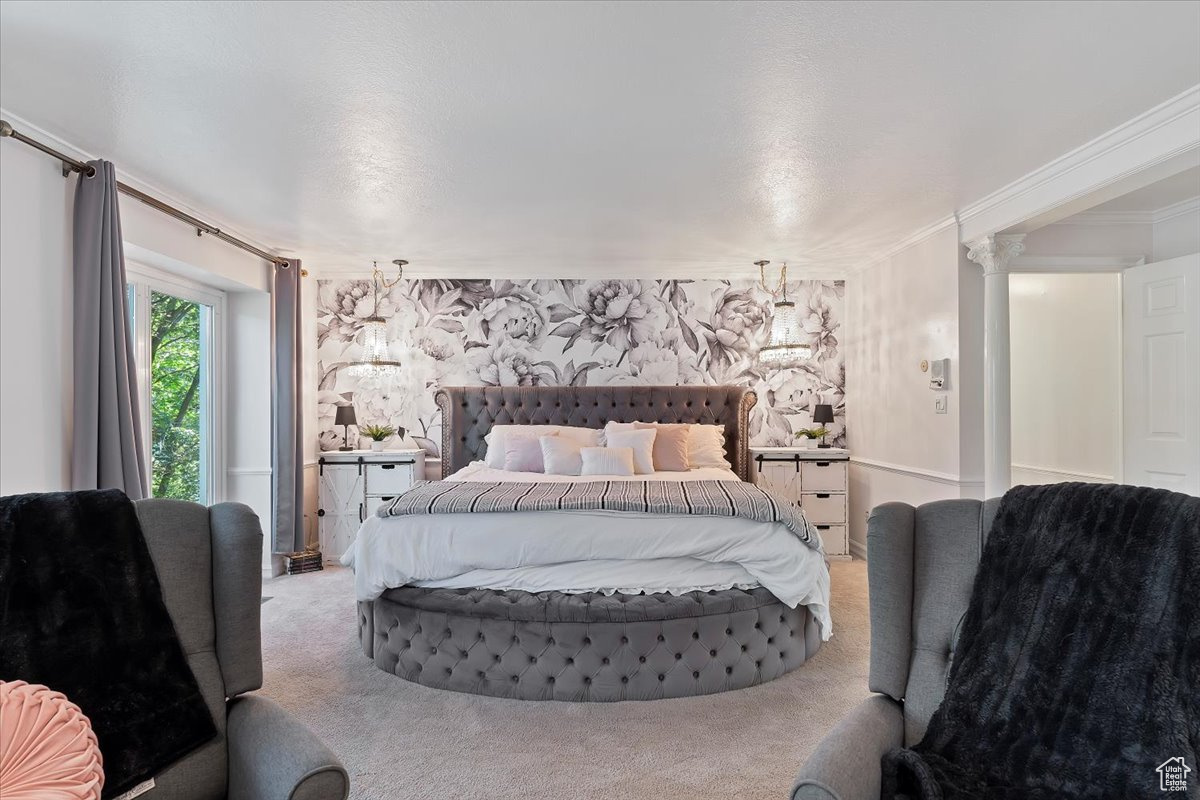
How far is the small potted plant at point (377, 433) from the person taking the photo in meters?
5.93

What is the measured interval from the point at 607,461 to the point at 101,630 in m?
3.77

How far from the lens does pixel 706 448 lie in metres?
5.64

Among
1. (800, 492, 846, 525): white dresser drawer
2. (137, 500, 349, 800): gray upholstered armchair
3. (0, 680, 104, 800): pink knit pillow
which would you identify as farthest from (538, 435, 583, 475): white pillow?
(0, 680, 104, 800): pink knit pillow

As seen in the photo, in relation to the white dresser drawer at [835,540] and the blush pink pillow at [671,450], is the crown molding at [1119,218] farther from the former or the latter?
the blush pink pillow at [671,450]

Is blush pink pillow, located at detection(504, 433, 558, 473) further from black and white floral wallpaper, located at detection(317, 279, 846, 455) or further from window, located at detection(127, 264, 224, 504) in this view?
window, located at detection(127, 264, 224, 504)

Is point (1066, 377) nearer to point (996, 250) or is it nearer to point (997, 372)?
point (997, 372)

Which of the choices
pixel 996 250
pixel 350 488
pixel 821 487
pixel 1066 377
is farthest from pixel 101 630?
pixel 1066 377

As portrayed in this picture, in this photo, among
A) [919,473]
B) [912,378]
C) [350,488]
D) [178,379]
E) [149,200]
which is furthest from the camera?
[350,488]

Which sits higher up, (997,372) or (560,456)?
(997,372)

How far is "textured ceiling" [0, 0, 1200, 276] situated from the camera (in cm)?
213

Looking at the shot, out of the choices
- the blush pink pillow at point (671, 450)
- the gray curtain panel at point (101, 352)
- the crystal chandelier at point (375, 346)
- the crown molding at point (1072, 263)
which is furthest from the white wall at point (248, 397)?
the crown molding at point (1072, 263)

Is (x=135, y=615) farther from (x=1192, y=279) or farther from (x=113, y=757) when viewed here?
(x=1192, y=279)

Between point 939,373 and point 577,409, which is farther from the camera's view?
point 577,409

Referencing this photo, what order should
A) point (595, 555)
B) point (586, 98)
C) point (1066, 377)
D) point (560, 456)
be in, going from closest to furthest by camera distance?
point (586, 98)
point (595, 555)
point (560, 456)
point (1066, 377)
